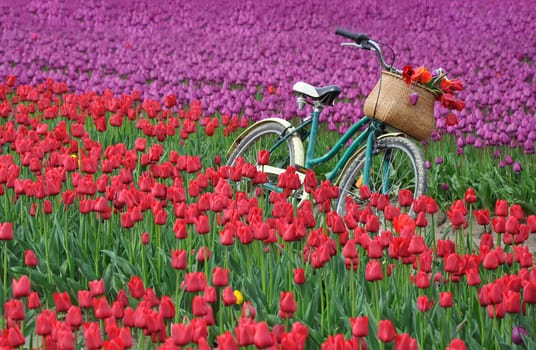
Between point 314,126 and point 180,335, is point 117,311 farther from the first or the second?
point 314,126

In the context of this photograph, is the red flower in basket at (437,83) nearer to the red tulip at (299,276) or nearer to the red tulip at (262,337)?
the red tulip at (299,276)

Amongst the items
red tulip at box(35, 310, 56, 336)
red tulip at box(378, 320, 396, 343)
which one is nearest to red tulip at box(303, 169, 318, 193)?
red tulip at box(378, 320, 396, 343)

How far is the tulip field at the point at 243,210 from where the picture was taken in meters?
3.18

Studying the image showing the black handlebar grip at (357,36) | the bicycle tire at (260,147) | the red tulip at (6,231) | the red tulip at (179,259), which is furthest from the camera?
the bicycle tire at (260,147)

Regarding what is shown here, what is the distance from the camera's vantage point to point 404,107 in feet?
17.8

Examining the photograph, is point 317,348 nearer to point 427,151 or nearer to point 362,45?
point 362,45

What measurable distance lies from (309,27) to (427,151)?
776 centimetres

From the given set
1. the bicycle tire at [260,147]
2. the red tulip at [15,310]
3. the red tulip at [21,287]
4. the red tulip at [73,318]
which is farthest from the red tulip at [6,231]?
the bicycle tire at [260,147]

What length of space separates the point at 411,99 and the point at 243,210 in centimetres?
164

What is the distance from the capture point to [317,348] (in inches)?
136

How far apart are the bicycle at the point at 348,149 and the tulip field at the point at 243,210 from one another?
20 cm

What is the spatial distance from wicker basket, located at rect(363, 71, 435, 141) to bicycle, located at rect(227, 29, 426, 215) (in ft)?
0.28

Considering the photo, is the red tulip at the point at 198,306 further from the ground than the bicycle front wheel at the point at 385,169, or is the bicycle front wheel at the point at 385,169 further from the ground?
the bicycle front wheel at the point at 385,169

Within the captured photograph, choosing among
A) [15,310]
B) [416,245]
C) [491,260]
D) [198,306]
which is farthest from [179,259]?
[491,260]
